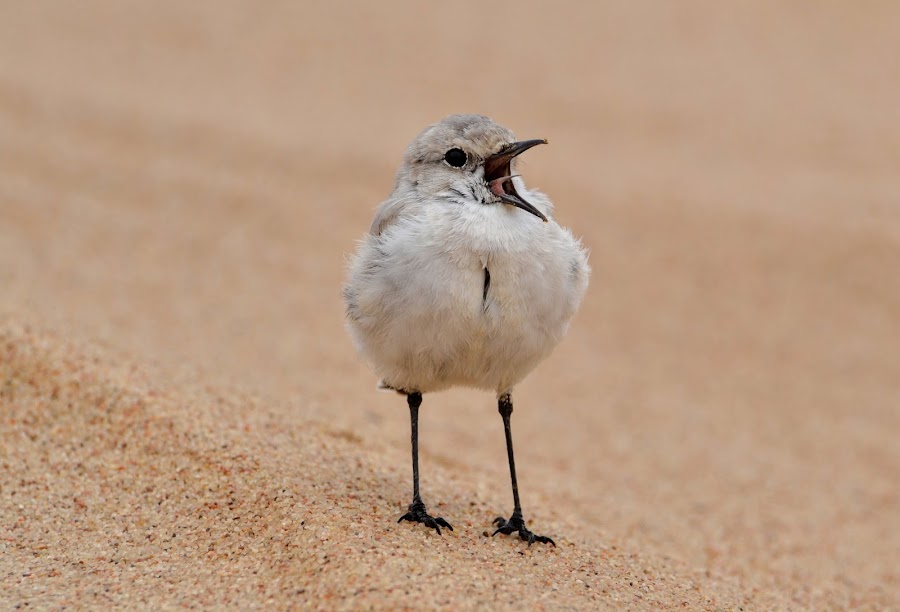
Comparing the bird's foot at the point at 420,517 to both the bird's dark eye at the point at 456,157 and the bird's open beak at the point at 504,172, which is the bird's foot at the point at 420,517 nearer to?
the bird's open beak at the point at 504,172

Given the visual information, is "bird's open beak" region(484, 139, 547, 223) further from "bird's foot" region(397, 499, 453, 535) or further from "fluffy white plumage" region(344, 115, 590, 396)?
"bird's foot" region(397, 499, 453, 535)

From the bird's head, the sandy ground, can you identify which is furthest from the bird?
the sandy ground

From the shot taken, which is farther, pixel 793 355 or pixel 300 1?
pixel 300 1

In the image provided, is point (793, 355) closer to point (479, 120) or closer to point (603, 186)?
point (603, 186)

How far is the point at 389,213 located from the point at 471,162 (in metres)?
0.43

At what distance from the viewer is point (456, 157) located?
4395 millimetres

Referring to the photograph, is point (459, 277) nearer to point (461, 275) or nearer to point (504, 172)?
point (461, 275)

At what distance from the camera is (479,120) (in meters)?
4.42

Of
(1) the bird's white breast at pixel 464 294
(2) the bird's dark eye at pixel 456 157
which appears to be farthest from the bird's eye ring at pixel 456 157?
(1) the bird's white breast at pixel 464 294

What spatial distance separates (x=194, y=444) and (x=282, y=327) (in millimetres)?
3928

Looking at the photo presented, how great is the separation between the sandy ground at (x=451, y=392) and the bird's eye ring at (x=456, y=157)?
1.59 m

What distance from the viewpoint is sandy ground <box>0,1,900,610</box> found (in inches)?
171

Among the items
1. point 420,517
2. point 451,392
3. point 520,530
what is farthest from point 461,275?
point 451,392

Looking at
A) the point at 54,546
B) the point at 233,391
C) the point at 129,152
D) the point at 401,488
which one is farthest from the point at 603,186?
the point at 54,546
